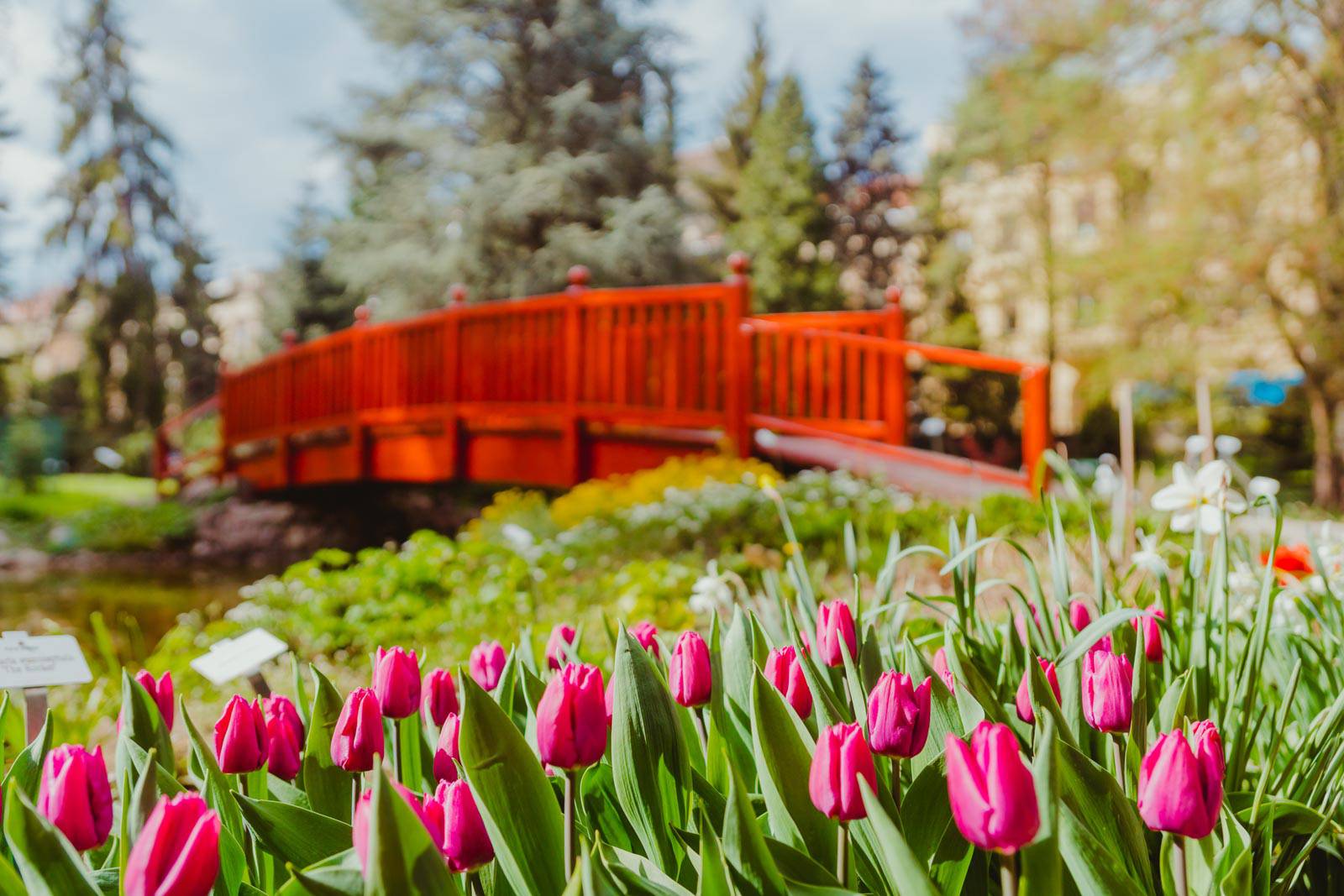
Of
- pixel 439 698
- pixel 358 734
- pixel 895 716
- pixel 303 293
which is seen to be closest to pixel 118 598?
pixel 439 698

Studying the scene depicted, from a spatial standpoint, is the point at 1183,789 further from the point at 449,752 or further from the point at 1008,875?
the point at 449,752

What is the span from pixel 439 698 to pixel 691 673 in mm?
307

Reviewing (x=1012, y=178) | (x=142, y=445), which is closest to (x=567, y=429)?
(x=1012, y=178)

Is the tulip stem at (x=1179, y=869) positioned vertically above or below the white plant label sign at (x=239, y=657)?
above

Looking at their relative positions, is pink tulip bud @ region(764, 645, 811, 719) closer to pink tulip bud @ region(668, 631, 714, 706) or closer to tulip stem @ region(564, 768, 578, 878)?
pink tulip bud @ region(668, 631, 714, 706)

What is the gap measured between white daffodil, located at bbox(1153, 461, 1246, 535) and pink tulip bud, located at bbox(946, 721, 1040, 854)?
1049 millimetres

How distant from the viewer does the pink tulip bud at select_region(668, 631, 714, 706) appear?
1053 mm

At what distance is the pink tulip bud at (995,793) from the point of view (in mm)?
654

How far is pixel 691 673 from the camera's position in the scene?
106cm

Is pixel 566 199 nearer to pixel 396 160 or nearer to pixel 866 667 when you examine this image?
pixel 396 160

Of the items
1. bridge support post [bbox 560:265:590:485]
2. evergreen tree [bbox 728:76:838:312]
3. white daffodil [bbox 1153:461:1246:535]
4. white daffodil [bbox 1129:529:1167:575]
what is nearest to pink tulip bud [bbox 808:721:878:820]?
white daffodil [bbox 1129:529:1167:575]

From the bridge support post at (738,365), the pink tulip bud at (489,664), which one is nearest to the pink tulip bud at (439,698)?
the pink tulip bud at (489,664)

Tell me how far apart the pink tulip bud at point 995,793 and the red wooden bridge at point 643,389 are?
210 inches

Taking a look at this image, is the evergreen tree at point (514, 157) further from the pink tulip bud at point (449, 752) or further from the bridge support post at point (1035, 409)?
the pink tulip bud at point (449, 752)
